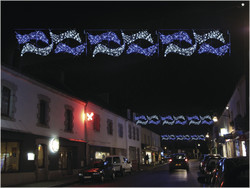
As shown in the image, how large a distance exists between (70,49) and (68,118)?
12302 mm

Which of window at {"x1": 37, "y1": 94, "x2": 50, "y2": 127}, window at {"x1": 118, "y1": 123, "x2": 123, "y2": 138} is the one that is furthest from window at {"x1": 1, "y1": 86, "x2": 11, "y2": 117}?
window at {"x1": 118, "y1": 123, "x2": 123, "y2": 138}

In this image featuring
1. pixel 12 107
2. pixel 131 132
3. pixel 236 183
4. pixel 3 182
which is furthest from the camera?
pixel 131 132

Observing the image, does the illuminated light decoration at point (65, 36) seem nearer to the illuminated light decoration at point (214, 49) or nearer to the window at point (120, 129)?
the illuminated light decoration at point (214, 49)

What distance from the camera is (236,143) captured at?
→ 28.9 meters

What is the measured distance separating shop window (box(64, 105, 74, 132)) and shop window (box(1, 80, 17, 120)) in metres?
6.39

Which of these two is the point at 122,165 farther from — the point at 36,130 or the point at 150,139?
the point at 150,139

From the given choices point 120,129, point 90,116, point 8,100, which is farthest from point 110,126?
point 8,100

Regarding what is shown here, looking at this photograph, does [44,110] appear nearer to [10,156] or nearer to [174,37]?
[10,156]

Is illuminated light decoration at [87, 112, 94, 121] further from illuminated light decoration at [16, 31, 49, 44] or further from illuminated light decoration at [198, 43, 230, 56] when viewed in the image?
illuminated light decoration at [198, 43, 230, 56]

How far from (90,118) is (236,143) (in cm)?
1511

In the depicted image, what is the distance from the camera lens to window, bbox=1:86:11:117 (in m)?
16.0

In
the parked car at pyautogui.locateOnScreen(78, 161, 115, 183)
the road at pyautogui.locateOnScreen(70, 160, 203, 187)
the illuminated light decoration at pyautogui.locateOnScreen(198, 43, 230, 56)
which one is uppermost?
the illuminated light decoration at pyautogui.locateOnScreen(198, 43, 230, 56)

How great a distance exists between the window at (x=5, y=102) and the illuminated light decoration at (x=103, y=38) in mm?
7209

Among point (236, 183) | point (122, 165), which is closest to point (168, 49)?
point (236, 183)
